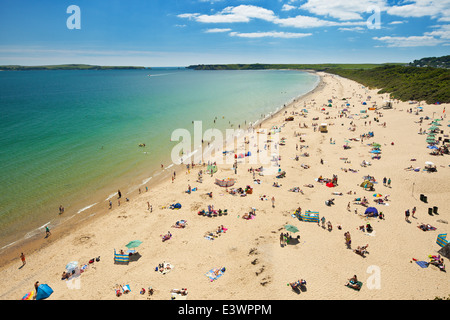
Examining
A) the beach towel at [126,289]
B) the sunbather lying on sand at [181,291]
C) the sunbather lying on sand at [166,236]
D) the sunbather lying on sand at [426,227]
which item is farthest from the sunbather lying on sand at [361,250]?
the beach towel at [126,289]

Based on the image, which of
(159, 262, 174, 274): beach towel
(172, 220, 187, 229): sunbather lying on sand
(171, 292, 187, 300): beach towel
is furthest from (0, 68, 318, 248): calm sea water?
(171, 292, 187, 300): beach towel

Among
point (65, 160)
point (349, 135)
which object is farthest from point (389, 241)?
point (65, 160)

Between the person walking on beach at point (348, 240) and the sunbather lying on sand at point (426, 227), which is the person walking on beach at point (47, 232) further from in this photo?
the sunbather lying on sand at point (426, 227)

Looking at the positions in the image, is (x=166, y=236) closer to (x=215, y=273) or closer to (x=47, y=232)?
(x=215, y=273)

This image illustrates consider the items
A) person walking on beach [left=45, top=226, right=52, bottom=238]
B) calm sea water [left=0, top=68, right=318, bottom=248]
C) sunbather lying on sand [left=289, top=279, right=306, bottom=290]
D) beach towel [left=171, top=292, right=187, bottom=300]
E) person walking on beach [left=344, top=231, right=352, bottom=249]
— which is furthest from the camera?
calm sea water [left=0, top=68, right=318, bottom=248]

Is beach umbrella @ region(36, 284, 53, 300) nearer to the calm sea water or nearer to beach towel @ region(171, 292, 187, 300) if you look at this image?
beach towel @ region(171, 292, 187, 300)
